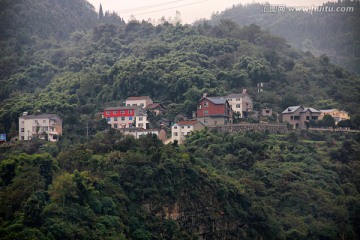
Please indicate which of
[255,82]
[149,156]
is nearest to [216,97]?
[255,82]

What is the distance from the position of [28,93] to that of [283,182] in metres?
27.2

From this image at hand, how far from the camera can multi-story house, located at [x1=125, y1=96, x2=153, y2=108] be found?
58.6m

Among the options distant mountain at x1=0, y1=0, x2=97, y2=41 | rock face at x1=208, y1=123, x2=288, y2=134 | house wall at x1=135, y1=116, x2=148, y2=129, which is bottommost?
rock face at x1=208, y1=123, x2=288, y2=134

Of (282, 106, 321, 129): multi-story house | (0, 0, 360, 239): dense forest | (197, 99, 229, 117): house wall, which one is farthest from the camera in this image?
(282, 106, 321, 129): multi-story house

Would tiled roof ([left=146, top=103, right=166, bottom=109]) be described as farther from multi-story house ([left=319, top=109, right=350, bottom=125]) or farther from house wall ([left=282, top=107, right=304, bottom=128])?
multi-story house ([left=319, top=109, right=350, bottom=125])

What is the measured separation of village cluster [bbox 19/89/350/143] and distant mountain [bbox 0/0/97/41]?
26681mm

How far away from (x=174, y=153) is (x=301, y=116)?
15778 millimetres

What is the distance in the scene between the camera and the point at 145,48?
238 ft

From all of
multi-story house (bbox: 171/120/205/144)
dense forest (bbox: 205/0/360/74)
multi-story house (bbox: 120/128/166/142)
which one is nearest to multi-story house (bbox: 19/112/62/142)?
multi-story house (bbox: 120/128/166/142)

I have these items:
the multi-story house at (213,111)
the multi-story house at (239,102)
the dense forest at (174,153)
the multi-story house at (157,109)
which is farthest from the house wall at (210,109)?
the multi-story house at (157,109)

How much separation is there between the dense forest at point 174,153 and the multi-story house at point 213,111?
1533 millimetres

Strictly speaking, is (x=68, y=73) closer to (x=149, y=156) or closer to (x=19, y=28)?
(x=19, y=28)

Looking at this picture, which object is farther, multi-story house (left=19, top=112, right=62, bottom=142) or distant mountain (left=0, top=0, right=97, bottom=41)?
distant mountain (left=0, top=0, right=97, bottom=41)

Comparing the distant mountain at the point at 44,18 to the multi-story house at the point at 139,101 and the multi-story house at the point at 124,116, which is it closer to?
the multi-story house at the point at 139,101
